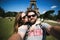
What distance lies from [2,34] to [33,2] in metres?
0.41

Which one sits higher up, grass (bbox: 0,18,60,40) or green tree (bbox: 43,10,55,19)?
green tree (bbox: 43,10,55,19)

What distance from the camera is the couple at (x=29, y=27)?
108 cm

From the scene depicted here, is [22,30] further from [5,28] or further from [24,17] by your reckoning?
[5,28]

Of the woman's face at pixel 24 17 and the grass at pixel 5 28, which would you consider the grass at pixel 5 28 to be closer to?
the grass at pixel 5 28

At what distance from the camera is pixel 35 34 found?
1.08 m

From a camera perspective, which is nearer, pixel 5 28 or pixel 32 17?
pixel 32 17

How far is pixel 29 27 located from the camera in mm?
1089

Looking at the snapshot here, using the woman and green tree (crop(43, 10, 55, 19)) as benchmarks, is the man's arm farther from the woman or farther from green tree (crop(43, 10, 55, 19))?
green tree (crop(43, 10, 55, 19))

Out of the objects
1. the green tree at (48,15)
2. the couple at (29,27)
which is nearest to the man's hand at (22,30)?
the couple at (29,27)

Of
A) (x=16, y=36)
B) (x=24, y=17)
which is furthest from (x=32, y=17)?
(x=16, y=36)

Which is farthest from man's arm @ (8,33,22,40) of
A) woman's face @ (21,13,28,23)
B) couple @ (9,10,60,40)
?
woman's face @ (21,13,28,23)

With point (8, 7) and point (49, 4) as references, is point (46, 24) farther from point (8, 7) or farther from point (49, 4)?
point (8, 7)

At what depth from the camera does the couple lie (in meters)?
1.08

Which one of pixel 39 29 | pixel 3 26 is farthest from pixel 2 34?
pixel 39 29
